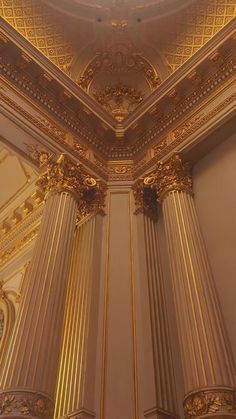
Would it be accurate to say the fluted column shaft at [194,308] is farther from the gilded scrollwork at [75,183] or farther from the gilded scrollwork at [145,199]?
the gilded scrollwork at [75,183]

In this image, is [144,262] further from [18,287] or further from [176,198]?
[18,287]

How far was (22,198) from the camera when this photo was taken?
385 inches

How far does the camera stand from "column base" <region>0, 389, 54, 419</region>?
12.6 ft

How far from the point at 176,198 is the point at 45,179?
214cm

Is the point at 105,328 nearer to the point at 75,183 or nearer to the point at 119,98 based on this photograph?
the point at 75,183

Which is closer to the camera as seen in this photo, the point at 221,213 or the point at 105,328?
the point at 105,328

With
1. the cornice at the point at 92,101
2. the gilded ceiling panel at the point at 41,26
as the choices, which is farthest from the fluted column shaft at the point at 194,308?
the gilded ceiling panel at the point at 41,26

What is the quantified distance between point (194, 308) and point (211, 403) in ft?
3.73

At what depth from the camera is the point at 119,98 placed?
9.23 meters

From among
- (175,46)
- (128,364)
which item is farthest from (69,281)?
(175,46)

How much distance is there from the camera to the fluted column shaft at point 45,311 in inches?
159

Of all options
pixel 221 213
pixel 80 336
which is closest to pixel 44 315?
pixel 80 336

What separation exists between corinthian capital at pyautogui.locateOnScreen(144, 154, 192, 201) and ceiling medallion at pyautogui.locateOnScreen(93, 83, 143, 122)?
101 inches

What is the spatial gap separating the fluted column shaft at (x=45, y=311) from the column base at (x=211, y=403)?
139cm
